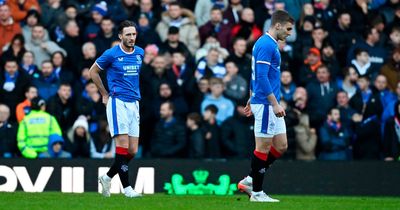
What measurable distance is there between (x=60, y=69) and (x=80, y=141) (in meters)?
1.79

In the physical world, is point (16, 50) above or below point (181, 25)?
below

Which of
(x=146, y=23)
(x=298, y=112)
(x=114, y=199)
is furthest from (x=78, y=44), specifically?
(x=114, y=199)

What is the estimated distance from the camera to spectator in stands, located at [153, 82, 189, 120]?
2109 cm

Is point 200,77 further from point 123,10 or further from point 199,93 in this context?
point 123,10

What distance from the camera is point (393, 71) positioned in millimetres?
22672

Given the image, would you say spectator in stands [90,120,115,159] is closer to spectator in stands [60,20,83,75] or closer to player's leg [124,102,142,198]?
spectator in stands [60,20,83,75]

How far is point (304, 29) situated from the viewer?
2322cm

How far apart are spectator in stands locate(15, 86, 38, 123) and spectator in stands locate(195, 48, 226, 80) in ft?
10.6

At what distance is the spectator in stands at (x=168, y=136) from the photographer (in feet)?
67.5

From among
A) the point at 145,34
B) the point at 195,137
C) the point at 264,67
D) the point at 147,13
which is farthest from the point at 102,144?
the point at 264,67

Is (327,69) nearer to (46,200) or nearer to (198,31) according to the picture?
(198,31)

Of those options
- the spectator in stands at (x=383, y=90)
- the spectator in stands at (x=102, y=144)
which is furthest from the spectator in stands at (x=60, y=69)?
the spectator in stands at (x=383, y=90)

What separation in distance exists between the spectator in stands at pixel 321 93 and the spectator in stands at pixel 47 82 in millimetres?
4777

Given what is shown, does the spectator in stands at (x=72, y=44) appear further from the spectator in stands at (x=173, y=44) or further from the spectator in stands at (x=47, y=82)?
the spectator in stands at (x=173, y=44)
